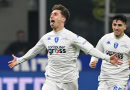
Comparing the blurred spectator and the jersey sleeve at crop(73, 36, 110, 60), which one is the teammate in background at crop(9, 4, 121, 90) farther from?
the blurred spectator

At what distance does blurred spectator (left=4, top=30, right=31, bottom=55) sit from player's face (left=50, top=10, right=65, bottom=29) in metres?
5.32

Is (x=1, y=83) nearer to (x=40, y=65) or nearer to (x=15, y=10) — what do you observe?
(x=40, y=65)

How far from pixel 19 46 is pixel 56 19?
5552mm

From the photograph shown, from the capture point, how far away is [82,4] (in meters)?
13.7

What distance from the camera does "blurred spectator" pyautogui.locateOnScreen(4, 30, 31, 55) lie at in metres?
13.7

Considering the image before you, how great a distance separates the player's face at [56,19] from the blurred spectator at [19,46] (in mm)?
5325

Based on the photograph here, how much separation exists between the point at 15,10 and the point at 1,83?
3153 millimetres

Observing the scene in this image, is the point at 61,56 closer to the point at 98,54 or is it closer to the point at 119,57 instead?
the point at 98,54

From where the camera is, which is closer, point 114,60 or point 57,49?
point 114,60

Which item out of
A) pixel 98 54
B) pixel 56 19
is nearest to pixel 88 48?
pixel 98 54

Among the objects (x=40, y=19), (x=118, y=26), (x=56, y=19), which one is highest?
(x=56, y=19)

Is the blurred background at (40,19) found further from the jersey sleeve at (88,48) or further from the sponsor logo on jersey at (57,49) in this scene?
the jersey sleeve at (88,48)

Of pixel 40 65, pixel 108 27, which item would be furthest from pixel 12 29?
pixel 108 27

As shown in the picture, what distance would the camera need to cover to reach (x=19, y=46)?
13.8m
